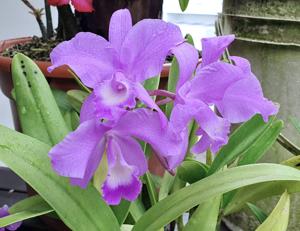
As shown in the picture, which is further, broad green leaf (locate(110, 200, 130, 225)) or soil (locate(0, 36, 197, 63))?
soil (locate(0, 36, 197, 63))

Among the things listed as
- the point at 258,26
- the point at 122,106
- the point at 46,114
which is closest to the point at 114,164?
the point at 122,106

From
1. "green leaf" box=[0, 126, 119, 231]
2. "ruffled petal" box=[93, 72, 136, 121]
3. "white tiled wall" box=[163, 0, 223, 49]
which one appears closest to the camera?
"ruffled petal" box=[93, 72, 136, 121]

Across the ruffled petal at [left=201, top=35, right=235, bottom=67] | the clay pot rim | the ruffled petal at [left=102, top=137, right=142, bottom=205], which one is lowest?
the clay pot rim

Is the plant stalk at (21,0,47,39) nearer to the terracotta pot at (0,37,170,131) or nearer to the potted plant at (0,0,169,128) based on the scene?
the potted plant at (0,0,169,128)

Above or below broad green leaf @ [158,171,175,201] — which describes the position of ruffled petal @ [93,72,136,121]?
above

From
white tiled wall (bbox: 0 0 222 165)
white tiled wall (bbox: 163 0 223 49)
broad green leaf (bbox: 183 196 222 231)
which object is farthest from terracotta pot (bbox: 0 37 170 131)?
white tiled wall (bbox: 163 0 223 49)

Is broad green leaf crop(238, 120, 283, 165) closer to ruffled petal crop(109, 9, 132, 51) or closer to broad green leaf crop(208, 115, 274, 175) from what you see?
broad green leaf crop(208, 115, 274, 175)

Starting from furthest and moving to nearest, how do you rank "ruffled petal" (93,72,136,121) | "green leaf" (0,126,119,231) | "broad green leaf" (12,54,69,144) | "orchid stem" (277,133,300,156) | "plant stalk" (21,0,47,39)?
"plant stalk" (21,0,47,39)
"orchid stem" (277,133,300,156)
"broad green leaf" (12,54,69,144)
"green leaf" (0,126,119,231)
"ruffled petal" (93,72,136,121)

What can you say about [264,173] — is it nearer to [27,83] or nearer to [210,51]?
[210,51]

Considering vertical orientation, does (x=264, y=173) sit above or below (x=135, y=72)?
below
